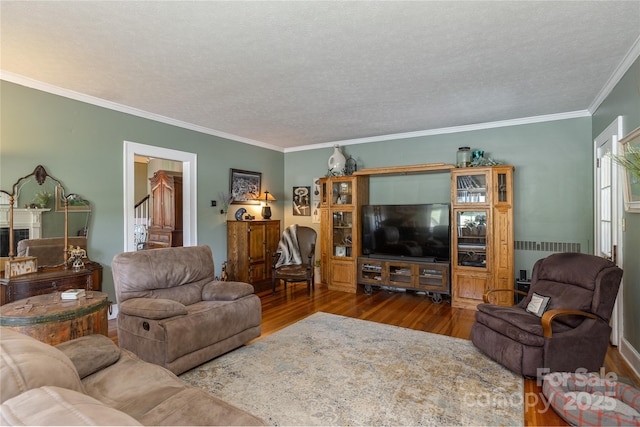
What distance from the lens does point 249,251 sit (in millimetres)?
5266

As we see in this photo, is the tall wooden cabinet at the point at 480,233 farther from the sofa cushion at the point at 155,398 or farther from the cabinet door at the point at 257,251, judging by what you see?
the sofa cushion at the point at 155,398

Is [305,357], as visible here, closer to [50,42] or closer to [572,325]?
[572,325]

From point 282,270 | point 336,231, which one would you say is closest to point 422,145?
point 336,231

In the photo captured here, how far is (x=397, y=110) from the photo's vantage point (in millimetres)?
4164

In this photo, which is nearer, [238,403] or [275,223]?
[238,403]

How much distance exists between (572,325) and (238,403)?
267 centimetres

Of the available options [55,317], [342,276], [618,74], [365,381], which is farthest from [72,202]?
[618,74]

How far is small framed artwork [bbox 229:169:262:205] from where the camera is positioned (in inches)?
220

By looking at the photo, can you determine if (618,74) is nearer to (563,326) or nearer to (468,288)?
(563,326)

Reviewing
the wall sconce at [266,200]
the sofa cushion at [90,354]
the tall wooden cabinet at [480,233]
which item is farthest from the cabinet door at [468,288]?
the sofa cushion at [90,354]

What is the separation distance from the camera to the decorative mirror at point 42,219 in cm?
314

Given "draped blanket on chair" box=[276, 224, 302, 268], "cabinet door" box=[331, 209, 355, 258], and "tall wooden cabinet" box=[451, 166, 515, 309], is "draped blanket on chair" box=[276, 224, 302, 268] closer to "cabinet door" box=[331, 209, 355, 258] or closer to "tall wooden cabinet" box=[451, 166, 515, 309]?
"cabinet door" box=[331, 209, 355, 258]

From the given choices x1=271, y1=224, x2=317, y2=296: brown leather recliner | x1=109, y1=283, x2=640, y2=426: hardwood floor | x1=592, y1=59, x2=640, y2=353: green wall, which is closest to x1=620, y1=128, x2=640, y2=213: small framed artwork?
x1=592, y1=59, x2=640, y2=353: green wall

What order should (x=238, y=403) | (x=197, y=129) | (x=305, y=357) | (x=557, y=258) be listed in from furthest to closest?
(x=197, y=129) → (x=557, y=258) → (x=305, y=357) → (x=238, y=403)
